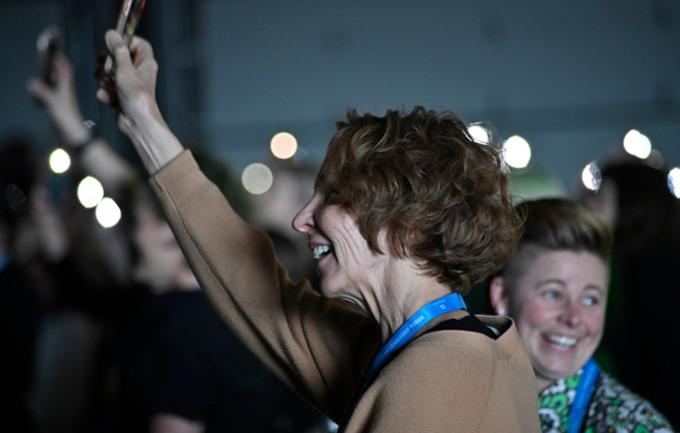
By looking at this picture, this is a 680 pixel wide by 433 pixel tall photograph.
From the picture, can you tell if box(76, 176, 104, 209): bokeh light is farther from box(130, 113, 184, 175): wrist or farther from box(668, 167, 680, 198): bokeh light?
box(668, 167, 680, 198): bokeh light

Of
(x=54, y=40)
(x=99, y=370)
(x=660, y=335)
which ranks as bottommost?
(x=660, y=335)

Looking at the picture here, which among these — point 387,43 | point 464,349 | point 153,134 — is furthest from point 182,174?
point 387,43

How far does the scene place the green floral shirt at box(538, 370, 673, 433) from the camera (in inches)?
77.9

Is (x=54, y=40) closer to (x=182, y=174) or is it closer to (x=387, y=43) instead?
(x=182, y=174)

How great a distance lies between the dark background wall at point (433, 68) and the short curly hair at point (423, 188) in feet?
25.5

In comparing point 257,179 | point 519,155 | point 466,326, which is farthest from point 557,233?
point 257,179

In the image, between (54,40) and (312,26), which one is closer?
(54,40)

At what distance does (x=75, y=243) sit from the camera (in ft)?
12.1

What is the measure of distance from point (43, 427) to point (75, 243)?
2.32ft

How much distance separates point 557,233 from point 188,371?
39.6 inches

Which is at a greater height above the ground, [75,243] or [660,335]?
[75,243]

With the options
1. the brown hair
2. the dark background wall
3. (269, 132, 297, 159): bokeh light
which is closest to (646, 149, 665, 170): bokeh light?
the brown hair

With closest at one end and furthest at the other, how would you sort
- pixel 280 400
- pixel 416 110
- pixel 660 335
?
pixel 416 110, pixel 280 400, pixel 660 335

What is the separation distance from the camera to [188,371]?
2504 millimetres
